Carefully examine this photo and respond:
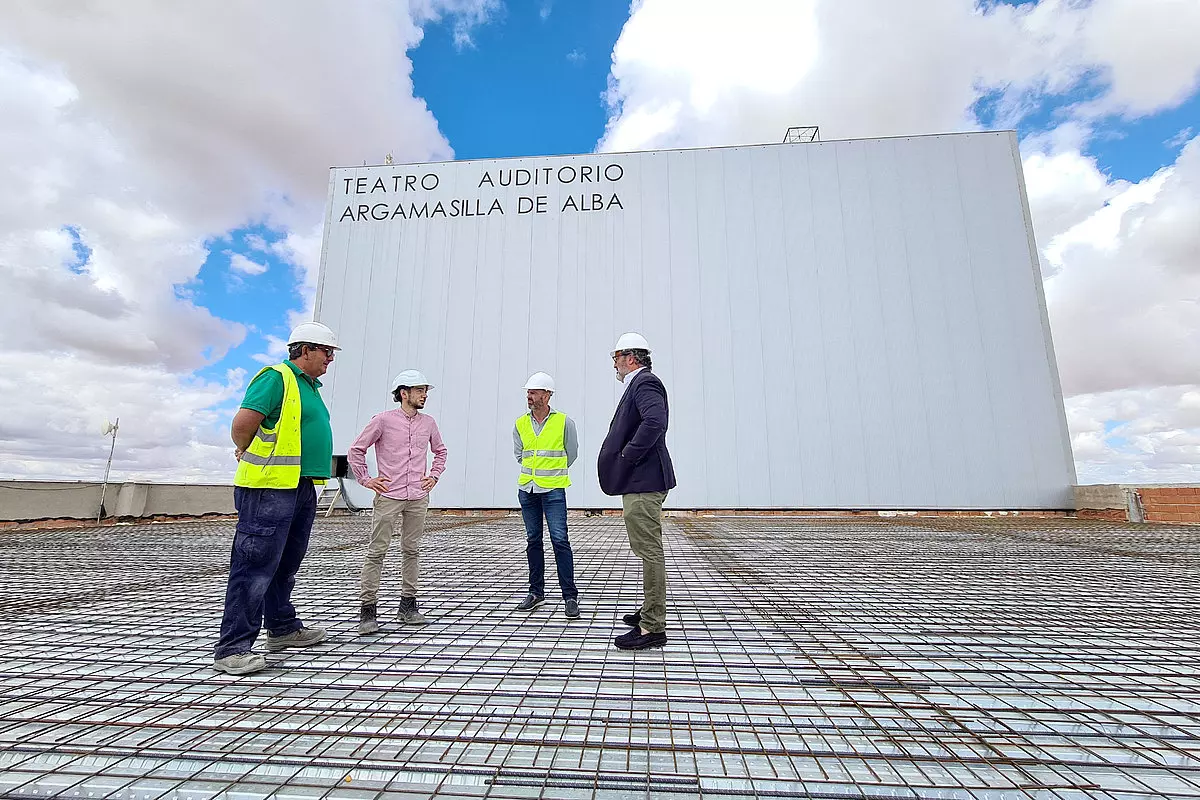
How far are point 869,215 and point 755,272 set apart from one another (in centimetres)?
344

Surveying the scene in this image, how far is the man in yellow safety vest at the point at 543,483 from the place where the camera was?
3.85m

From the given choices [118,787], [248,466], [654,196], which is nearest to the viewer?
[118,787]

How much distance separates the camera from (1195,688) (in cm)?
242

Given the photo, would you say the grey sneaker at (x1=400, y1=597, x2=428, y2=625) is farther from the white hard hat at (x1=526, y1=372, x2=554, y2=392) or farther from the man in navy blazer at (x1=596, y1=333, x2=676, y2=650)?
the white hard hat at (x1=526, y1=372, x2=554, y2=392)

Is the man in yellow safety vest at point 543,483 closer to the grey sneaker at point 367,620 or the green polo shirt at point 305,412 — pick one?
the grey sneaker at point 367,620

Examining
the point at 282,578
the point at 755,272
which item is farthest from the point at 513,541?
the point at 755,272

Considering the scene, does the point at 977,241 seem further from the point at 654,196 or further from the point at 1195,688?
the point at 1195,688

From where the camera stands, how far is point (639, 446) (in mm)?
3033

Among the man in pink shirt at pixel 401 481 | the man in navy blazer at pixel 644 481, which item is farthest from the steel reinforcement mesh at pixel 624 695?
the man in pink shirt at pixel 401 481

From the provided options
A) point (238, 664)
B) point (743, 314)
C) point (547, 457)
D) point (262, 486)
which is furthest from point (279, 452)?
point (743, 314)

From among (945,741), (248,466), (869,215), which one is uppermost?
(869,215)

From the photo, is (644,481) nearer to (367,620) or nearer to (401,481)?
(401,481)

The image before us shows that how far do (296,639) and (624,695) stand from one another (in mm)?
1900

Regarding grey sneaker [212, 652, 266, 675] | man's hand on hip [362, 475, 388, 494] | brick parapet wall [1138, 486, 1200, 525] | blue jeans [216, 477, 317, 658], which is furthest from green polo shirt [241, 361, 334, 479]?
brick parapet wall [1138, 486, 1200, 525]
